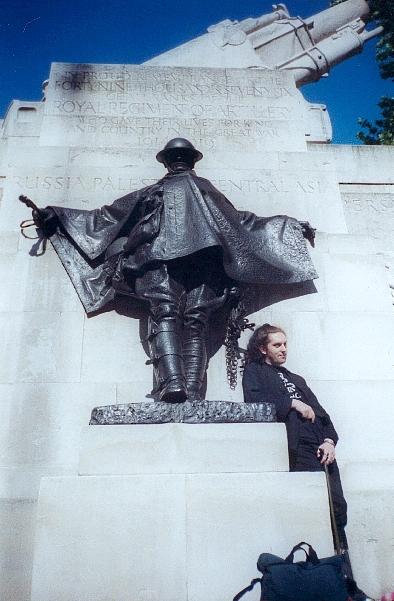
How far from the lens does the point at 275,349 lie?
17.3 feet

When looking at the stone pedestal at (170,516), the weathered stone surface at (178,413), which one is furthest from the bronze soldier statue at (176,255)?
the stone pedestal at (170,516)

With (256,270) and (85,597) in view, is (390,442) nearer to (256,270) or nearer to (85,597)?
(256,270)

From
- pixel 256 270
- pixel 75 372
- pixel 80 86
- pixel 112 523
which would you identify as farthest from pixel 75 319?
pixel 80 86

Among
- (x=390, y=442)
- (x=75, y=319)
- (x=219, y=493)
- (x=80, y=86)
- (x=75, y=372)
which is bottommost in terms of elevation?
(x=219, y=493)

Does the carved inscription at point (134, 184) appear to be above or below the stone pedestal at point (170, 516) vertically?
above

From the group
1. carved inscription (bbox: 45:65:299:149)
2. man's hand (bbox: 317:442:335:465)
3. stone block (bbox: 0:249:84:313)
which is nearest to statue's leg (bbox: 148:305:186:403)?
man's hand (bbox: 317:442:335:465)

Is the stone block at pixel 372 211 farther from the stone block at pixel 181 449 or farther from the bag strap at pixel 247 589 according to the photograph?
the bag strap at pixel 247 589

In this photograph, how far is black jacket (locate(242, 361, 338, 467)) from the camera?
4742 mm

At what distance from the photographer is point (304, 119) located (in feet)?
26.7

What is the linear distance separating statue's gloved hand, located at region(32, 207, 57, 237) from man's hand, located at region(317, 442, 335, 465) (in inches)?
153

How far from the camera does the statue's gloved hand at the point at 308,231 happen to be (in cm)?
652

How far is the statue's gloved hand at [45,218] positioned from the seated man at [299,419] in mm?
2872

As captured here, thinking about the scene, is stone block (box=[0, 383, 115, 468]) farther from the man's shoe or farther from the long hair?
the long hair

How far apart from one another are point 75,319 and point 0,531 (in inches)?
88.1
